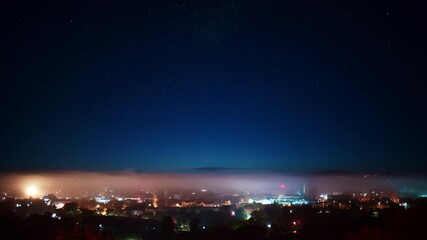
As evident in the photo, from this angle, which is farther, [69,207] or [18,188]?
[18,188]

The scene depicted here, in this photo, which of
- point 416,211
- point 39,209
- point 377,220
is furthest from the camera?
point 39,209

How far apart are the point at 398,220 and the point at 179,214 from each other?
25007mm

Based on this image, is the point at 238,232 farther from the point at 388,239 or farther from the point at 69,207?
the point at 69,207

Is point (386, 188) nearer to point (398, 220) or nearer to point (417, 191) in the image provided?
point (417, 191)

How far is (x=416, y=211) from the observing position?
2416 centimetres

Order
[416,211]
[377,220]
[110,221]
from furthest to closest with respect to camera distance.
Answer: [110,221] < [377,220] < [416,211]

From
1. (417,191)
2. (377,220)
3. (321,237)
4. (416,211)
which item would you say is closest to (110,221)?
(321,237)

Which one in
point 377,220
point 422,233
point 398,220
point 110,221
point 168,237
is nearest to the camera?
point 422,233

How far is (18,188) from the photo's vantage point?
90.3 metres

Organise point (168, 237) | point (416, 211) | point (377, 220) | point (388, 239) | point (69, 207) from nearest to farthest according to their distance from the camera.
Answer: point (388, 239) → point (416, 211) → point (168, 237) → point (377, 220) → point (69, 207)

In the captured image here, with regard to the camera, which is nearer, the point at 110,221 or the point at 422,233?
the point at 422,233

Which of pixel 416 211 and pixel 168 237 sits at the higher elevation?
pixel 416 211

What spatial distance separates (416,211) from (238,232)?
1008 cm

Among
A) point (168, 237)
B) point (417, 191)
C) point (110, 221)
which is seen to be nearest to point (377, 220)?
point (168, 237)
